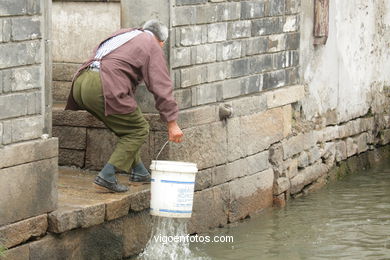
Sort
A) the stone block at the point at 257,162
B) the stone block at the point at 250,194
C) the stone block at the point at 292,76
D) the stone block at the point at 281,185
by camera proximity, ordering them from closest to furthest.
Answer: the stone block at the point at 250,194
the stone block at the point at 257,162
the stone block at the point at 281,185
the stone block at the point at 292,76

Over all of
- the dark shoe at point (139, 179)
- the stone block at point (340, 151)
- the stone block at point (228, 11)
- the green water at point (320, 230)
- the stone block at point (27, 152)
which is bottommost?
the green water at point (320, 230)

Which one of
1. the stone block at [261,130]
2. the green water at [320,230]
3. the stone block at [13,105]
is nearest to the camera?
the stone block at [13,105]

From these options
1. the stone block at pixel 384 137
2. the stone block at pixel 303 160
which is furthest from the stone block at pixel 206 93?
the stone block at pixel 384 137

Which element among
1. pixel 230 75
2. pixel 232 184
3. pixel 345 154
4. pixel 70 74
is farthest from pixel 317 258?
pixel 345 154

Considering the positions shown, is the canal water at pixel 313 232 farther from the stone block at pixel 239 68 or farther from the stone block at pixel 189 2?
the stone block at pixel 189 2

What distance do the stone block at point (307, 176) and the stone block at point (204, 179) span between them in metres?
1.97

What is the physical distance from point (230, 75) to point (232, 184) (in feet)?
3.43

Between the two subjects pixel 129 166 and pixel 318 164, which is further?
pixel 318 164

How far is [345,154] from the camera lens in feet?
43.1

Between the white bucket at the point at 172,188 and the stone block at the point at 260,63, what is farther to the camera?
the stone block at the point at 260,63

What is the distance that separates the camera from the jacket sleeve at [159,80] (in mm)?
8438

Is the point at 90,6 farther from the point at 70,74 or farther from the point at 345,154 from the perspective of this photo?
the point at 345,154

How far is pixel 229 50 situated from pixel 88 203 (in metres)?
2.70

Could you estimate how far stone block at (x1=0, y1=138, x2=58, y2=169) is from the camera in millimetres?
7281
